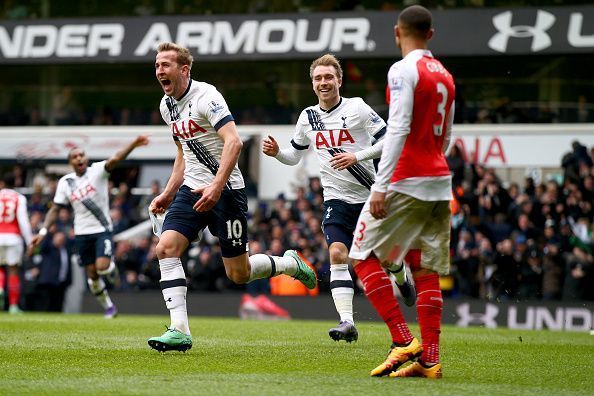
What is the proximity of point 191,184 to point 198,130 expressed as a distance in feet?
1.56

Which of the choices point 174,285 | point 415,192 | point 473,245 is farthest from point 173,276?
point 473,245

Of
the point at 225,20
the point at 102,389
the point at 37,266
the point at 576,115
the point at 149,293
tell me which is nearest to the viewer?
the point at 102,389

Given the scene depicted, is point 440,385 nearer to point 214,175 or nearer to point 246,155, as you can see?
point 214,175

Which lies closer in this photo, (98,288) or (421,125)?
(421,125)

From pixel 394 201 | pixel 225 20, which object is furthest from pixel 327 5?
pixel 394 201

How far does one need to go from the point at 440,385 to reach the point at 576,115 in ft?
68.8

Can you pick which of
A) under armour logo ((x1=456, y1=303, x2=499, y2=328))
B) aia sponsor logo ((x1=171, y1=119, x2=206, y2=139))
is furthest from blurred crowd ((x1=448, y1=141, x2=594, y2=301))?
aia sponsor logo ((x1=171, y1=119, x2=206, y2=139))

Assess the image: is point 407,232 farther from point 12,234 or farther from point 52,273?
point 52,273

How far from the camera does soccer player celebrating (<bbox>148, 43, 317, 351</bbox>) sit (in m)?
8.66

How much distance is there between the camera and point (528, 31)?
26.4m

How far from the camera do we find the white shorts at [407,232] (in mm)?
6863

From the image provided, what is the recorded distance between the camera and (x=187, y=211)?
350 inches

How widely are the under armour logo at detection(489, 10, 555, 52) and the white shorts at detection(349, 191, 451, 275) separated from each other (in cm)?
2024

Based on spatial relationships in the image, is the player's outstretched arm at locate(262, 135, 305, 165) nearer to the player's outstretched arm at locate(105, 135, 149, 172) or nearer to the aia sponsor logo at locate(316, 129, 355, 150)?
the aia sponsor logo at locate(316, 129, 355, 150)
